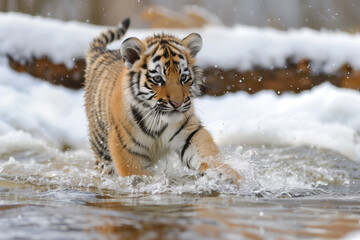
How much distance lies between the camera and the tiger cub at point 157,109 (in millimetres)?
2869

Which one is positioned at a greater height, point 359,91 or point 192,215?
point 359,91

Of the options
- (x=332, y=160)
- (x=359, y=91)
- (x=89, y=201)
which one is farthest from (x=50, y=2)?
(x=89, y=201)

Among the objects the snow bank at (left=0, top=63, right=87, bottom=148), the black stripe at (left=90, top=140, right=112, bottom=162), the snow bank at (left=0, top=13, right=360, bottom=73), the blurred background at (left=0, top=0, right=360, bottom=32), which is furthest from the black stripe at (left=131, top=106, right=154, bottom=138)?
the blurred background at (left=0, top=0, right=360, bottom=32)

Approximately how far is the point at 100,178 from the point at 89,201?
807 mm

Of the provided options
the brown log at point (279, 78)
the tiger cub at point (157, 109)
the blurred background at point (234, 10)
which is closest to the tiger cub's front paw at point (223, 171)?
the tiger cub at point (157, 109)

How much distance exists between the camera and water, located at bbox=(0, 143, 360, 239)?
5.85 ft

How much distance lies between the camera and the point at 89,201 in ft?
7.99

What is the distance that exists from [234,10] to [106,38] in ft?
20.5

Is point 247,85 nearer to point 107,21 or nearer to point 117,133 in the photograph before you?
point 117,133

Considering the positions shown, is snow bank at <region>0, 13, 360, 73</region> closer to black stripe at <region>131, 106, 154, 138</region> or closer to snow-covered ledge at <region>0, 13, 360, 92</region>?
snow-covered ledge at <region>0, 13, 360, 92</region>

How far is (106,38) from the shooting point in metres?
4.23

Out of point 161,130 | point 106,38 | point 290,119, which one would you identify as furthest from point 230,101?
point 161,130

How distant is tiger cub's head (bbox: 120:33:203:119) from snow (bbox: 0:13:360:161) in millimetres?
1481

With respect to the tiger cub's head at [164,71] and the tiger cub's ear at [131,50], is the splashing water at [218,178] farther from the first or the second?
the tiger cub's ear at [131,50]
